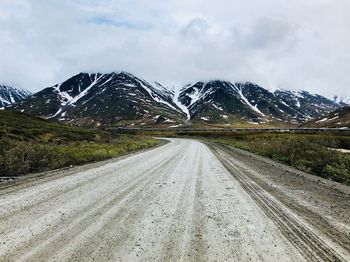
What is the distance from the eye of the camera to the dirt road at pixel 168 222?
5582mm

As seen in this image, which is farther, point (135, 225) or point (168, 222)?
point (168, 222)

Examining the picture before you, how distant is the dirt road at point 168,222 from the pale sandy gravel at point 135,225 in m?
0.02

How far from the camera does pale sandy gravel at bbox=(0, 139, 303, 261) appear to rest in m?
5.52

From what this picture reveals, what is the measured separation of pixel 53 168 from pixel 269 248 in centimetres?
1403

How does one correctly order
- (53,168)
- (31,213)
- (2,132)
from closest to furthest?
(31,213) < (53,168) < (2,132)

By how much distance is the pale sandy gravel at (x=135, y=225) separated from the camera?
552cm

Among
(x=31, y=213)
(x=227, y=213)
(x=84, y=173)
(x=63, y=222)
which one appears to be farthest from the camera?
(x=84, y=173)

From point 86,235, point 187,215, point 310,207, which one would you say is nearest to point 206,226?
point 187,215

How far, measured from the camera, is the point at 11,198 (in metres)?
9.34

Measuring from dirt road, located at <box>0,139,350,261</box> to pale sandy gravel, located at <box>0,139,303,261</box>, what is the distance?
17 millimetres

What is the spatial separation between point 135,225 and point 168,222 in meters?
0.75

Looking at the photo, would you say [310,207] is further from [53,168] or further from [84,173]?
[53,168]

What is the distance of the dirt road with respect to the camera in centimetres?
558

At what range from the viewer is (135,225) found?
706 centimetres
